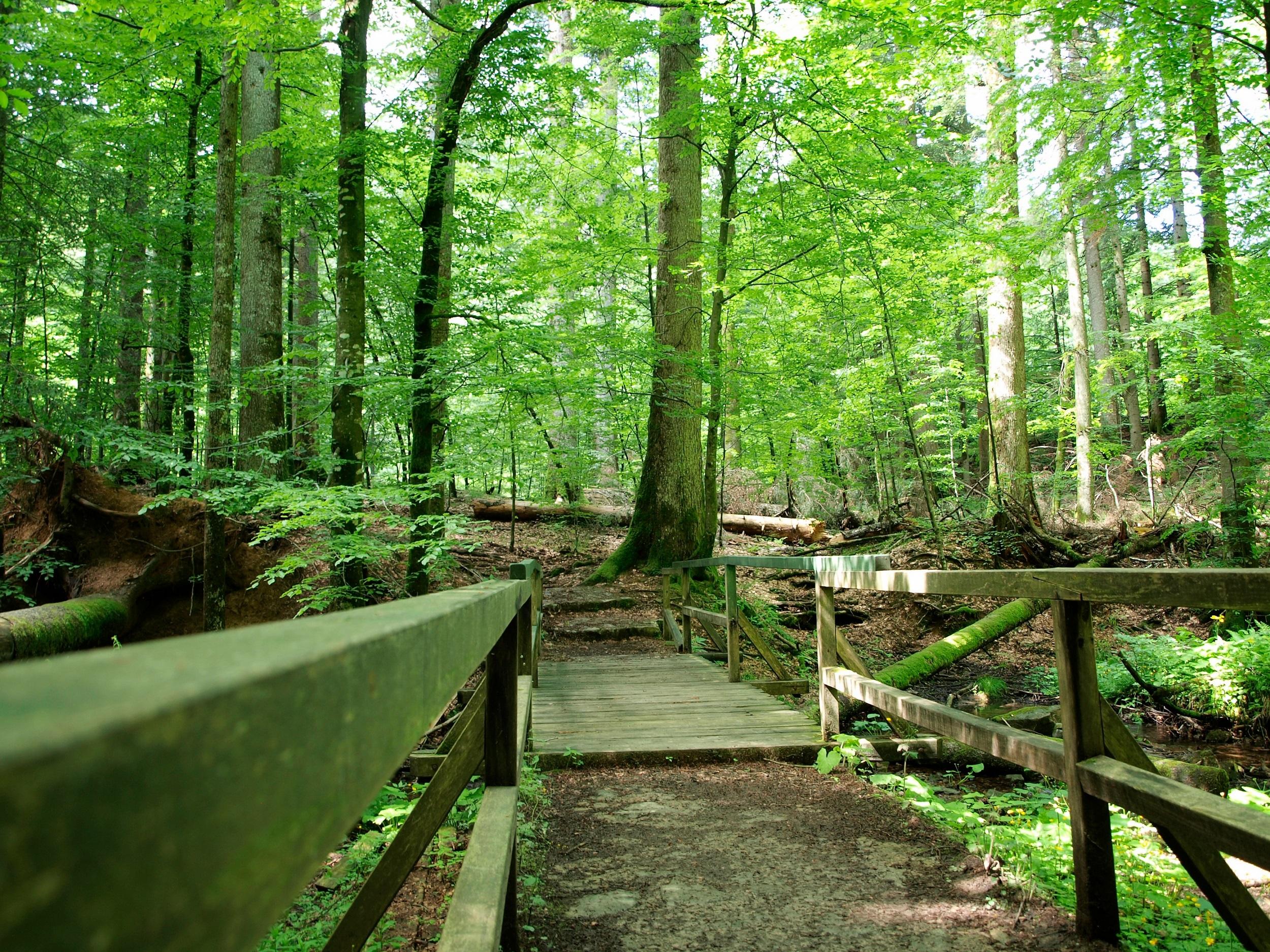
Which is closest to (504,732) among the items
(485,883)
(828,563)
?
(485,883)

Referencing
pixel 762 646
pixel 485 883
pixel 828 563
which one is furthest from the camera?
pixel 762 646

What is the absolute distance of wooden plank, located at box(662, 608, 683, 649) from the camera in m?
9.11

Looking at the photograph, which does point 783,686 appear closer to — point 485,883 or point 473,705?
point 473,705

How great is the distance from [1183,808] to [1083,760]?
1.58 ft

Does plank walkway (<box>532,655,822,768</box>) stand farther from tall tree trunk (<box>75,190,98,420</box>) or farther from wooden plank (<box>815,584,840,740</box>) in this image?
tall tree trunk (<box>75,190,98,420</box>)

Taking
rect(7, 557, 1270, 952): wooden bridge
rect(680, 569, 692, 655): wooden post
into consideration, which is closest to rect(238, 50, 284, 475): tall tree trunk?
rect(680, 569, 692, 655): wooden post

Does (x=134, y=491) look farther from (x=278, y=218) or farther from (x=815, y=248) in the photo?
(x=815, y=248)

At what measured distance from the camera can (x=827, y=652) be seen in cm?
505

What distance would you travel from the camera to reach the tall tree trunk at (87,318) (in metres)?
10.8

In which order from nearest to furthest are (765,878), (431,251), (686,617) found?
(765,878)
(431,251)
(686,617)

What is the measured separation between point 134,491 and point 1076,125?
13518 millimetres

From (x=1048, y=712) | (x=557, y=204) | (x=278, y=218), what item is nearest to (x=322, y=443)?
(x=278, y=218)

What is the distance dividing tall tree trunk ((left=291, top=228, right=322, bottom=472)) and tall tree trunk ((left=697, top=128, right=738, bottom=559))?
16.1 ft

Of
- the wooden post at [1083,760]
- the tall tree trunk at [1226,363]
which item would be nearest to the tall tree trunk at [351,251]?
the wooden post at [1083,760]
